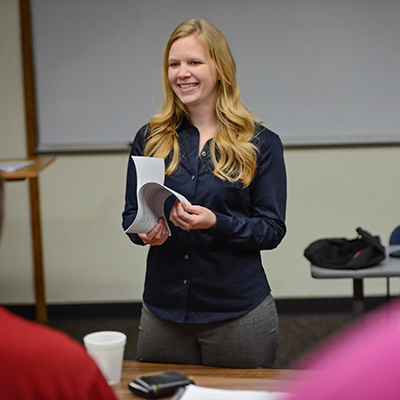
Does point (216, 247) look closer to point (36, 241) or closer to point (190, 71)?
point (190, 71)

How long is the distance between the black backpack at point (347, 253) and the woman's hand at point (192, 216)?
1.19 m

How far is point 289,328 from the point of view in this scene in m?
3.72

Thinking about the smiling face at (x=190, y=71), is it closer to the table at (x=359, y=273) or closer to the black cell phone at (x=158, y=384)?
the black cell phone at (x=158, y=384)

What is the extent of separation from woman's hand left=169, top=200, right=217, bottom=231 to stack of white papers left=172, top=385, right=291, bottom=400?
1.62 feet

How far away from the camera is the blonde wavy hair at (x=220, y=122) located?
1607mm

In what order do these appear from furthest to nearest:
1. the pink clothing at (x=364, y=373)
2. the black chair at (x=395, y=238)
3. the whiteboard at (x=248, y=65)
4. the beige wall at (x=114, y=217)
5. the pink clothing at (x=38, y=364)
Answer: the beige wall at (x=114, y=217) < the whiteboard at (x=248, y=65) < the black chair at (x=395, y=238) < the pink clothing at (x=38, y=364) < the pink clothing at (x=364, y=373)

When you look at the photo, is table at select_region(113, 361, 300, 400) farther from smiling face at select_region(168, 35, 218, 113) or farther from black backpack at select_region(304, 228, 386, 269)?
black backpack at select_region(304, 228, 386, 269)

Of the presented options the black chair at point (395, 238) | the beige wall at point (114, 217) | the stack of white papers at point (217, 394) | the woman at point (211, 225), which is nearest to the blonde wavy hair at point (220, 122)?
the woman at point (211, 225)

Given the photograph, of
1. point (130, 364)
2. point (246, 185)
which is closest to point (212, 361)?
point (130, 364)

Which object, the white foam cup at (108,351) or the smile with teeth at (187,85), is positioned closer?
the white foam cup at (108,351)

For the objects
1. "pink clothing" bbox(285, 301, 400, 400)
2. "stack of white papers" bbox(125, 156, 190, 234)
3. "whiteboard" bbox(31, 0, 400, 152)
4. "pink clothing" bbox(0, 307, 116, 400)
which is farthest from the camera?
"whiteboard" bbox(31, 0, 400, 152)

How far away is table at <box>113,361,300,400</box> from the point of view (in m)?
1.19

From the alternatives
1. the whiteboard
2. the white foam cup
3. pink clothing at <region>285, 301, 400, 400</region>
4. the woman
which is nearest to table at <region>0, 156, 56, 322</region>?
the whiteboard

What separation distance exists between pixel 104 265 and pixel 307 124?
1.78 metres
